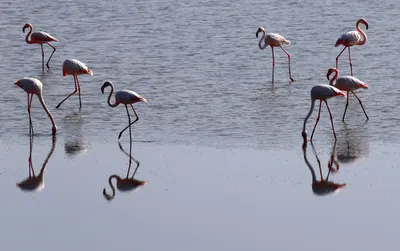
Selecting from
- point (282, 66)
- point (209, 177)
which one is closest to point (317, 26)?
point (282, 66)

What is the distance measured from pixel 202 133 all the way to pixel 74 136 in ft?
4.63

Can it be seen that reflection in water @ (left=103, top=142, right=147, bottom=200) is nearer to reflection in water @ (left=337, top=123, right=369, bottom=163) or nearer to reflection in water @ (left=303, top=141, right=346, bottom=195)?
reflection in water @ (left=303, top=141, right=346, bottom=195)

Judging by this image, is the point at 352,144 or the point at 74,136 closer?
the point at 352,144

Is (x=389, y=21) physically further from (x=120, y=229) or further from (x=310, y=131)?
(x=120, y=229)

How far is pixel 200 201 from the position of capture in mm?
9469

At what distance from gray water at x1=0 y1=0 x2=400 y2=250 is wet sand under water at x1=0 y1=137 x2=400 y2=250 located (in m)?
0.02

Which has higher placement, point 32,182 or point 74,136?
point 74,136

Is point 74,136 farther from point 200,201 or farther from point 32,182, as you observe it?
point 200,201

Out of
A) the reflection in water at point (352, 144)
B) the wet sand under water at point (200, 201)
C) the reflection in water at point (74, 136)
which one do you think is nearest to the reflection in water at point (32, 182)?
the wet sand under water at point (200, 201)

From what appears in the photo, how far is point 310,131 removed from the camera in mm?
12188

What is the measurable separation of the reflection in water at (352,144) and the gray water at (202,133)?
21 mm

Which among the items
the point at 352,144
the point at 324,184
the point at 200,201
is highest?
the point at 352,144

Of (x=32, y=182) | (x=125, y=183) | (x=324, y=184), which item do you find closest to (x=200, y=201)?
(x=125, y=183)

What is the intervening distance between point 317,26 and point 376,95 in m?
5.33
